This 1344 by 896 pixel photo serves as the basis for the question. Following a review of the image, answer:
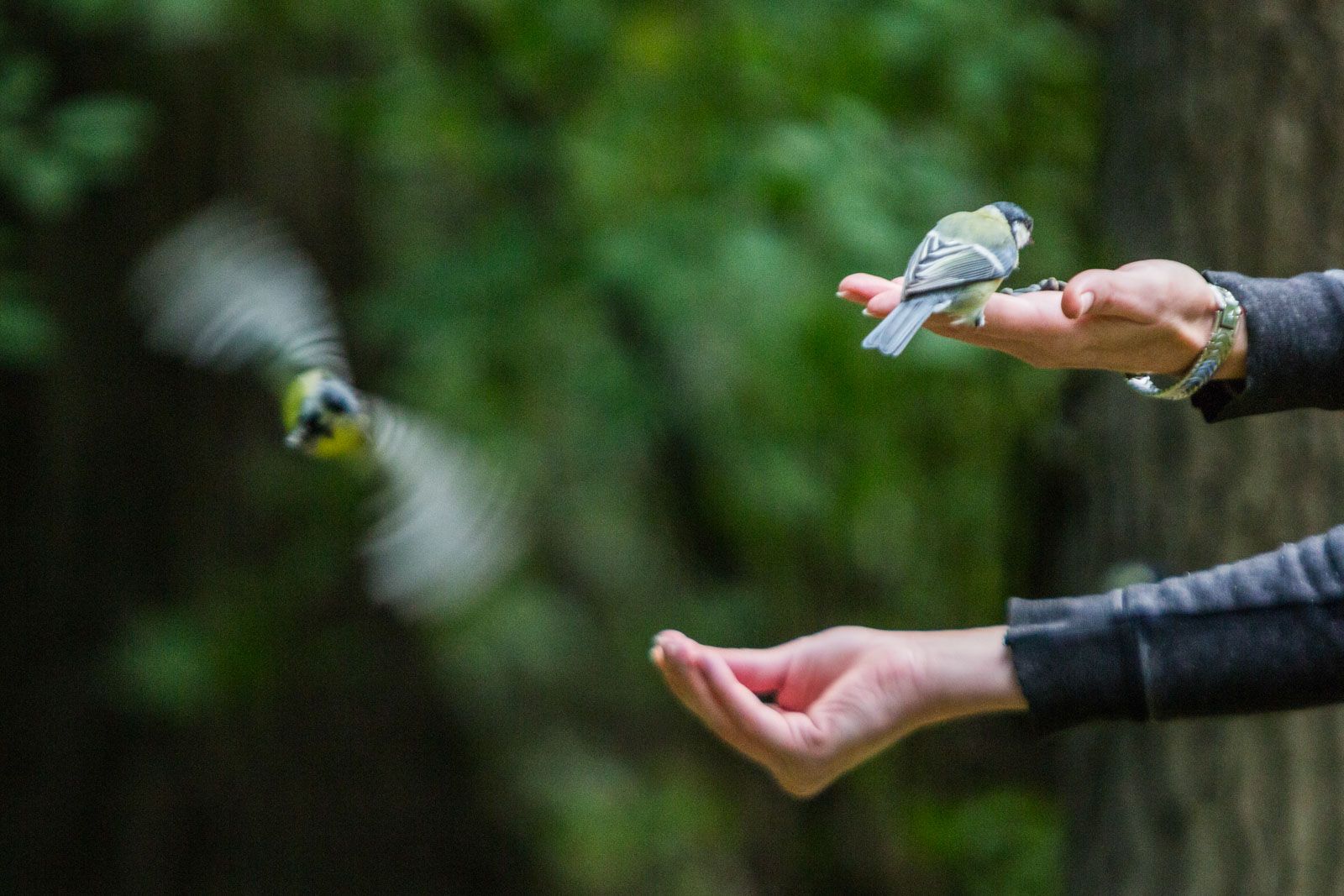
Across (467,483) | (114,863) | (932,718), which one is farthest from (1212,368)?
(114,863)

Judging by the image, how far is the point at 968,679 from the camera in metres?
1.54

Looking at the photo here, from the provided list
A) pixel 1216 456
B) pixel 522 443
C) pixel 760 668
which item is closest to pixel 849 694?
pixel 760 668

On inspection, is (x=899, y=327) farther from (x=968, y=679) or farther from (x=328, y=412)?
(x=328, y=412)

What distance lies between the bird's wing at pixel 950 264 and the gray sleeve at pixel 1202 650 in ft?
1.24

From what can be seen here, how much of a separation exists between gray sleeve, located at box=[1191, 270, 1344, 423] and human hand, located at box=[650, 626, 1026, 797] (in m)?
0.40

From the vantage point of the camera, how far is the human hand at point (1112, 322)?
4.86ft

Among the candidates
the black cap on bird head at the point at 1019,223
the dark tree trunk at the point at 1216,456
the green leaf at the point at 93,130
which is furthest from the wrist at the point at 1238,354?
the green leaf at the point at 93,130

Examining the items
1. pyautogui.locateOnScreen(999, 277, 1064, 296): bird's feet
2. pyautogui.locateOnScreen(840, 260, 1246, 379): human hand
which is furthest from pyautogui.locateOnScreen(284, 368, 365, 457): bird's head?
pyautogui.locateOnScreen(999, 277, 1064, 296): bird's feet

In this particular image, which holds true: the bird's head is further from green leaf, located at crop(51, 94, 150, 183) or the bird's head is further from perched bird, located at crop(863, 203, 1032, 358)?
green leaf, located at crop(51, 94, 150, 183)

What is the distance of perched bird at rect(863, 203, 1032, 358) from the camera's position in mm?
1459

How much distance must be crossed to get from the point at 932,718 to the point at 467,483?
2.99ft

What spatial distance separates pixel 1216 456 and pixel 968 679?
1.54 meters

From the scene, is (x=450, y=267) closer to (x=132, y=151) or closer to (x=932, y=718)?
(x=132, y=151)

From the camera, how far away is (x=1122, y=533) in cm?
297
